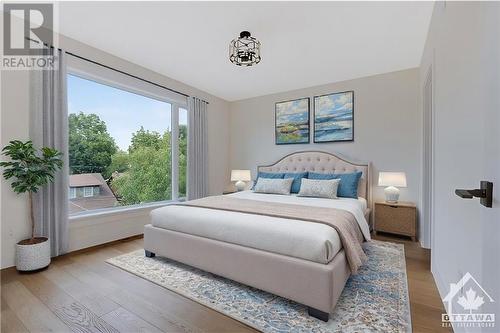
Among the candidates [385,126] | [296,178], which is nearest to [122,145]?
[296,178]

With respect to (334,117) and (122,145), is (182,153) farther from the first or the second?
(334,117)

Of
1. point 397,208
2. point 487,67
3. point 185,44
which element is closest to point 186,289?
point 487,67

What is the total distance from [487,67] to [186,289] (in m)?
2.39

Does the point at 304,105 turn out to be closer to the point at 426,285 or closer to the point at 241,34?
the point at 241,34

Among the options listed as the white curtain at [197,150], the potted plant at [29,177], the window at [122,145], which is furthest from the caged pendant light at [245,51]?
the potted plant at [29,177]

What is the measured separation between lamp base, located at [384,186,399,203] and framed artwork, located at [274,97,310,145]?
161 cm

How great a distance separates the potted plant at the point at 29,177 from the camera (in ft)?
7.32

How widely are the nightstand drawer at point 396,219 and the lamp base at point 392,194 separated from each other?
0.18m

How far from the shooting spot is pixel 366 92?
3.85 meters

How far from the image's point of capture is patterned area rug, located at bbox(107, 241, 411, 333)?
61.9 inches

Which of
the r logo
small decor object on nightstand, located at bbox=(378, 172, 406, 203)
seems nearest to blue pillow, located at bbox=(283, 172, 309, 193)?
small decor object on nightstand, located at bbox=(378, 172, 406, 203)

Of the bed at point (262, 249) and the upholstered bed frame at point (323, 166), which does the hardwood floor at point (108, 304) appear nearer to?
Result: the bed at point (262, 249)

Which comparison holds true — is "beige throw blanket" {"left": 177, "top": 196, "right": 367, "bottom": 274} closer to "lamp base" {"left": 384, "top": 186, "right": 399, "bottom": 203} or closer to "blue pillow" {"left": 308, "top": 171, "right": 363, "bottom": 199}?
"blue pillow" {"left": 308, "top": 171, "right": 363, "bottom": 199}

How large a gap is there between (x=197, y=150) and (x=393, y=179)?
11.0 feet
